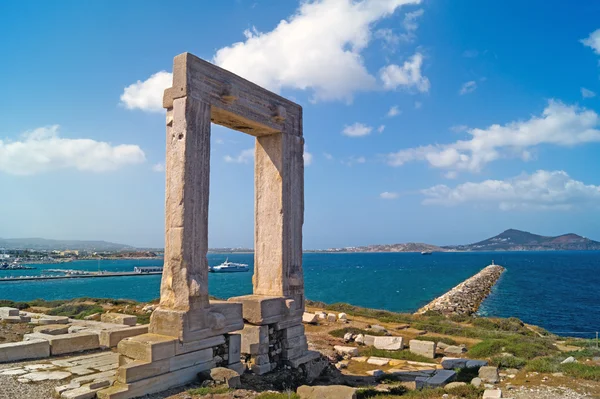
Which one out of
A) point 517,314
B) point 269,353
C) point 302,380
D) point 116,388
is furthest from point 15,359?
point 517,314

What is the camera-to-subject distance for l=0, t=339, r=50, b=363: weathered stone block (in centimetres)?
941

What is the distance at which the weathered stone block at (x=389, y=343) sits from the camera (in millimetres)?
14039

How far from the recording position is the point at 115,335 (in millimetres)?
10734

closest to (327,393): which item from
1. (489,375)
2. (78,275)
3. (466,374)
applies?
(489,375)

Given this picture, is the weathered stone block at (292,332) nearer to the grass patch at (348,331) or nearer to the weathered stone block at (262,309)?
the weathered stone block at (262,309)

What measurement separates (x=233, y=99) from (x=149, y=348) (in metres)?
4.89

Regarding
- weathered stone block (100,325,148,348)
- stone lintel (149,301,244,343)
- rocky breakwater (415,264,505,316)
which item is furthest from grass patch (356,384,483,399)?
rocky breakwater (415,264,505,316)

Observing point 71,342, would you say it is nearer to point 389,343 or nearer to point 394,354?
point 394,354

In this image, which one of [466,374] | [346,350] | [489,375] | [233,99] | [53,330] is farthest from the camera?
[346,350]

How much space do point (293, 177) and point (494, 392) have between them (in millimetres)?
5916

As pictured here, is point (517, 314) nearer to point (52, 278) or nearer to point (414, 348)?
point (414, 348)

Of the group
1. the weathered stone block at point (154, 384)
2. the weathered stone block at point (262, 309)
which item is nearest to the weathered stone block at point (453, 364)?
the weathered stone block at point (262, 309)

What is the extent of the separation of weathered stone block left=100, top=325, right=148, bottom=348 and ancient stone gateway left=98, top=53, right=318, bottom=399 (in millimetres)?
2958

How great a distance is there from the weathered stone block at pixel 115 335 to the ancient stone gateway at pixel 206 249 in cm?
296
